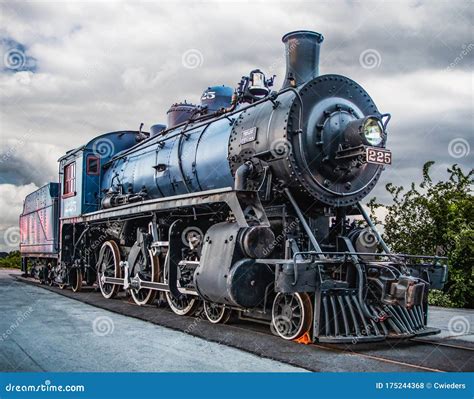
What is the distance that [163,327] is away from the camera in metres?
8.10

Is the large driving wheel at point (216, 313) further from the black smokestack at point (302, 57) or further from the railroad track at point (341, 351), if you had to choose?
the black smokestack at point (302, 57)

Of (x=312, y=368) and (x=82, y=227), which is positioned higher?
(x=82, y=227)

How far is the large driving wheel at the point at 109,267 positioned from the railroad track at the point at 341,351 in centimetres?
368

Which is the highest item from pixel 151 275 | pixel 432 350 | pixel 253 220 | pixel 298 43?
pixel 298 43

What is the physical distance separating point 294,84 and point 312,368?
13.8 ft

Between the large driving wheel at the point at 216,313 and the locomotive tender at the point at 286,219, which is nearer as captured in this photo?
the locomotive tender at the point at 286,219

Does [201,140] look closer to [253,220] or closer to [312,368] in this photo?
[253,220]

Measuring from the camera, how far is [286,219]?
7645 millimetres

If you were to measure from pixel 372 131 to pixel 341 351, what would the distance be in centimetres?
302

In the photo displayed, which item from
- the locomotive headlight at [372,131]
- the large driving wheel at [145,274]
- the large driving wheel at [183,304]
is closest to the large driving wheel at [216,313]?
the large driving wheel at [183,304]

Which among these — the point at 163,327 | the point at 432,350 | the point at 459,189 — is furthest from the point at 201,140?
the point at 459,189

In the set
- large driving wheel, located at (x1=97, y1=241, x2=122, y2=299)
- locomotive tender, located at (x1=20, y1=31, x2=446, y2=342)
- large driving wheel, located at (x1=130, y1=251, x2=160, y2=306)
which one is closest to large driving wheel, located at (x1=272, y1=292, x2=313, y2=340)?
locomotive tender, located at (x1=20, y1=31, x2=446, y2=342)

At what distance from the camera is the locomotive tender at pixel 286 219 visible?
22.8 ft

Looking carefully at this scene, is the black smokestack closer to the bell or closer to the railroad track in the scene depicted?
the bell
